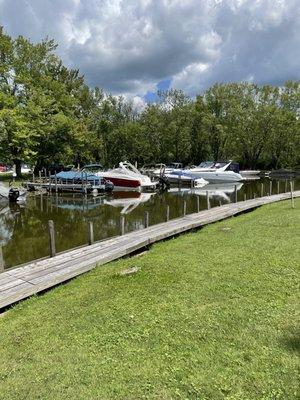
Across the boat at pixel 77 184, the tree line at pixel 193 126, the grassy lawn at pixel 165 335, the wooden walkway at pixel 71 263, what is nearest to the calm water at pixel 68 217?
the boat at pixel 77 184

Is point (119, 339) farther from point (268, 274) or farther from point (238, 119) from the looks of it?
point (238, 119)

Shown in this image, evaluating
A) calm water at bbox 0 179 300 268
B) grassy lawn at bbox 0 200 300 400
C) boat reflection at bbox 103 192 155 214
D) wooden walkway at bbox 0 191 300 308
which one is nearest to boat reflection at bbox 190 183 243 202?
calm water at bbox 0 179 300 268

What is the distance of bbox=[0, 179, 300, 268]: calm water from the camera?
518 inches

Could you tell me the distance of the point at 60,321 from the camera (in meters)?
5.38

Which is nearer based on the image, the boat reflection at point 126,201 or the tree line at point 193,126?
the boat reflection at point 126,201

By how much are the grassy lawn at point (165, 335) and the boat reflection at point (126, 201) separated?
557 inches

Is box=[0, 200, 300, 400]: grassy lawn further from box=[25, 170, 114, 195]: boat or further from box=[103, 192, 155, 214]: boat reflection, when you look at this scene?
box=[25, 170, 114, 195]: boat

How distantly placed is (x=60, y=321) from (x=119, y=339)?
1.23 metres

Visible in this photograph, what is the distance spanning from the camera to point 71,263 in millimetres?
8523

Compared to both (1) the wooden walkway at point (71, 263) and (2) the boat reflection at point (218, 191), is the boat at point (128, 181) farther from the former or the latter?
(1) the wooden walkway at point (71, 263)

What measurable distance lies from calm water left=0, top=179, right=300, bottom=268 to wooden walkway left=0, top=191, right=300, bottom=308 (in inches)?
107

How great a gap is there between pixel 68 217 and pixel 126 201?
6958mm

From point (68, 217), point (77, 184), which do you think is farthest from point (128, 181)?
point (68, 217)

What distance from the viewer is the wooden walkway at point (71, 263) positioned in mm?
6996
